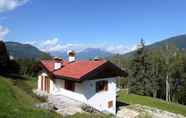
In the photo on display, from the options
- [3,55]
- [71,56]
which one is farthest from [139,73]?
[3,55]

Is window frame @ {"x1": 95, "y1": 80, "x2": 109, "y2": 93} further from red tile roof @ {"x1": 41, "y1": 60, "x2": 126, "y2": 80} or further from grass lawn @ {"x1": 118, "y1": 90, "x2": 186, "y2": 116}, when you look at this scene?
grass lawn @ {"x1": 118, "y1": 90, "x2": 186, "y2": 116}

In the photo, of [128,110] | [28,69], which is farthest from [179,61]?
[28,69]

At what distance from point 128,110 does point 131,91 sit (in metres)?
29.6

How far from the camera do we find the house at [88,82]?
23.9 m

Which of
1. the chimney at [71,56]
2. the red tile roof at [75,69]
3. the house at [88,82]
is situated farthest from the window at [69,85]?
the chimney at [71,56]

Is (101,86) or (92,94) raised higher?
(101,86)

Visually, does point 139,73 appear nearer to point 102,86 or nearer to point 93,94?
point 102,86

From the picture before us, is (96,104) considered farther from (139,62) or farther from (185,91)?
(185,91)

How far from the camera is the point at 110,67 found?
2614cm

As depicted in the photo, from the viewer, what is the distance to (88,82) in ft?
79.0

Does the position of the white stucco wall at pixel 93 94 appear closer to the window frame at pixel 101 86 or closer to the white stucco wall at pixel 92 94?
the white stucco wall at pixel 92 94

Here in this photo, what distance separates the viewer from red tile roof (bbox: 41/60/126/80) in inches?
950

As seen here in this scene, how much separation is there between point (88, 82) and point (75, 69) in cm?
309

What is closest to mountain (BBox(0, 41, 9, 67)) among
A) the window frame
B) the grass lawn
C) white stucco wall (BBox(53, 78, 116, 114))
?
the grass lawn
